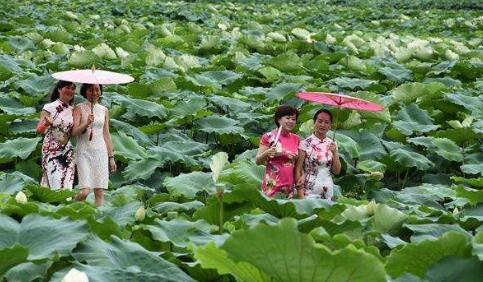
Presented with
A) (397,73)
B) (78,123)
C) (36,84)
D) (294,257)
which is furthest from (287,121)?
(397,73)

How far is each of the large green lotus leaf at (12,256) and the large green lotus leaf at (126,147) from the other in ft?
10.4

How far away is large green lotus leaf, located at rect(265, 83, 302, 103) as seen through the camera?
23.2 ft

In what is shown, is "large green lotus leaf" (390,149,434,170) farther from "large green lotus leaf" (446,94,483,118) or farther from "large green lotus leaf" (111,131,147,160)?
"large green lotus leaf" (111,131,147,160)

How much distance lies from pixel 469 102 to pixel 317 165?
285cm

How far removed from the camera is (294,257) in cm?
182

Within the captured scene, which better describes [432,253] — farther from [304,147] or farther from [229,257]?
[304,147]

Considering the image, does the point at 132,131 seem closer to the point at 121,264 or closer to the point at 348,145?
the point at 348,145

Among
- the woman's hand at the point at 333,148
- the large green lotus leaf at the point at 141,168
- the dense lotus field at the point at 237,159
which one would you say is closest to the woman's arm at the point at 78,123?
the dense lotus field at the point at 237,159

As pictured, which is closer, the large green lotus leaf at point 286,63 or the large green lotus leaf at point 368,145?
the large green lotus leaf at point 368,145

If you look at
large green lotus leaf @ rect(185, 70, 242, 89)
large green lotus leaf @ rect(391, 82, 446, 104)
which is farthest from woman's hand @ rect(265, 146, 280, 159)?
large green lotus leaf @ rect(185, 70, 242, 89)

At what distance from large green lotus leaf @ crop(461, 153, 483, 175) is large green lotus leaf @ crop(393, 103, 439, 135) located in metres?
0.48

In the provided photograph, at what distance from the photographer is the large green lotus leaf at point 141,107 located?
631 cm

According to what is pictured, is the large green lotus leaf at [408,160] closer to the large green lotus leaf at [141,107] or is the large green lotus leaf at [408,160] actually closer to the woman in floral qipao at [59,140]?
the large green lotus leaf at [141,107]

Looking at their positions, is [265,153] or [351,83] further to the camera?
[351,83]
